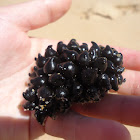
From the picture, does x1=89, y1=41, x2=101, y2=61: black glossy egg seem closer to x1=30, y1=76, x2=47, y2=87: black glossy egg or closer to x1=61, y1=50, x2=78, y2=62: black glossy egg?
x1=61, y1=50, x2=78, y2=62: black glossy egg

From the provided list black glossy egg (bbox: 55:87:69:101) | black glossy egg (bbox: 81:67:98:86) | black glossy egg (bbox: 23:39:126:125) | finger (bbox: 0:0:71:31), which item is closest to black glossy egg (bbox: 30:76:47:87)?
black glossy egg (bbox: 23:39:126:125)

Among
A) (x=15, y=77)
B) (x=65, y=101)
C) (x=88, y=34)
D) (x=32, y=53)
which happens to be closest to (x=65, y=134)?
(x=65, y=101)

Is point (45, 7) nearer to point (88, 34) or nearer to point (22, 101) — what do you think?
point (22, 101)

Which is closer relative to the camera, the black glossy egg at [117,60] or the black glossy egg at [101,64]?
the black glossy egg at [101,64]

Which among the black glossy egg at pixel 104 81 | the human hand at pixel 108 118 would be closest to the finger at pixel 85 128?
the human hand at pixel 108 118

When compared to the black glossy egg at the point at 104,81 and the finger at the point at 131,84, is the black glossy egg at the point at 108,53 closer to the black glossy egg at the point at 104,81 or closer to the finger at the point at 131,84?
the black glossy egg at the point at 104,81

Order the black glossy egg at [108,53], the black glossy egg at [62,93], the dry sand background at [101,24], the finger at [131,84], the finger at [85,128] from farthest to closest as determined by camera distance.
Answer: the dry sand background at [101,24], the finger at [131,84], the black glossy egg at [108,53], the black glossy egg at [62,93], the finger at [85,128]
